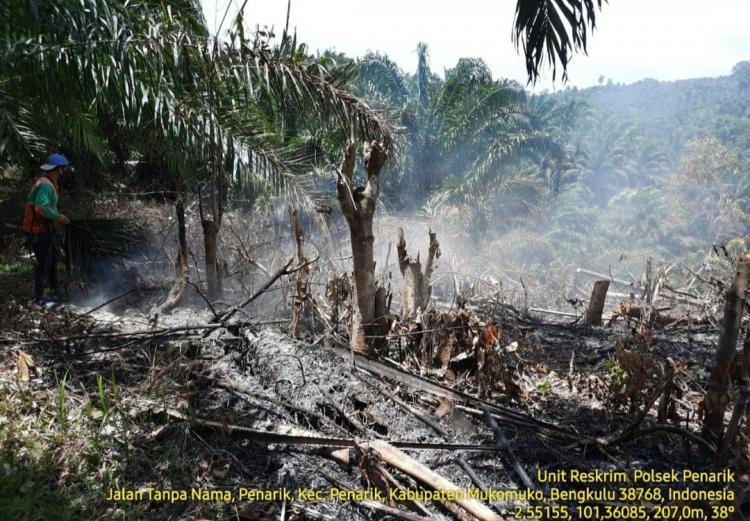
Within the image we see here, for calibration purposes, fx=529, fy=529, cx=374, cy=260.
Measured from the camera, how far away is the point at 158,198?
9203mm

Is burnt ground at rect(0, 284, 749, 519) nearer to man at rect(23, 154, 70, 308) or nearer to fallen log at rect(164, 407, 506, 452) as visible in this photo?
fallen log at rect(164, 407, 506, 452)

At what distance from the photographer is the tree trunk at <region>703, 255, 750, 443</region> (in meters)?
2.66

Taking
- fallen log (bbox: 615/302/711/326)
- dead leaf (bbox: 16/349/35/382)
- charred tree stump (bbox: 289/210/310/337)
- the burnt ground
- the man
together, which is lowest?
fallen log (bbox: 615/302/711/326)

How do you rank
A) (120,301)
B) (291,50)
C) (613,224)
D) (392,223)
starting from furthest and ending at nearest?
(613,224)
(392,223)
(120,301)
(291,50)

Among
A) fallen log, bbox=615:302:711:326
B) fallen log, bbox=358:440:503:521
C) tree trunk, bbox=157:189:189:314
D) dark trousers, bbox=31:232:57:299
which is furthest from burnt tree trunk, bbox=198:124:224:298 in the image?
fallen log, bbox=615:302:711:326

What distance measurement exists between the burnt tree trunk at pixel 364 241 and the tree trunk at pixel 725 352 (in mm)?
2262

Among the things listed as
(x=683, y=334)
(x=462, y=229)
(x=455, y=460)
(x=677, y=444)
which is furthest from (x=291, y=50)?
(x=462, y=229)

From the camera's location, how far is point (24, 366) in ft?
11.9

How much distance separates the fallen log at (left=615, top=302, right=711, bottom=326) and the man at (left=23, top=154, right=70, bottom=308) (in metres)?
6.38

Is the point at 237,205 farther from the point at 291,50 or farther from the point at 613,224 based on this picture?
the point at 613,224

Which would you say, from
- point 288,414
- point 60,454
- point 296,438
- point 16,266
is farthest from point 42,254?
point 296,438

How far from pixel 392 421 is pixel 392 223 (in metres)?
12.5

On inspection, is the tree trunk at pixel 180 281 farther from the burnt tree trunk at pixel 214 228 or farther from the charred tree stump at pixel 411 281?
the charred tree stump at pixel 411 281

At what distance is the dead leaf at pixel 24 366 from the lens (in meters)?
3.58
